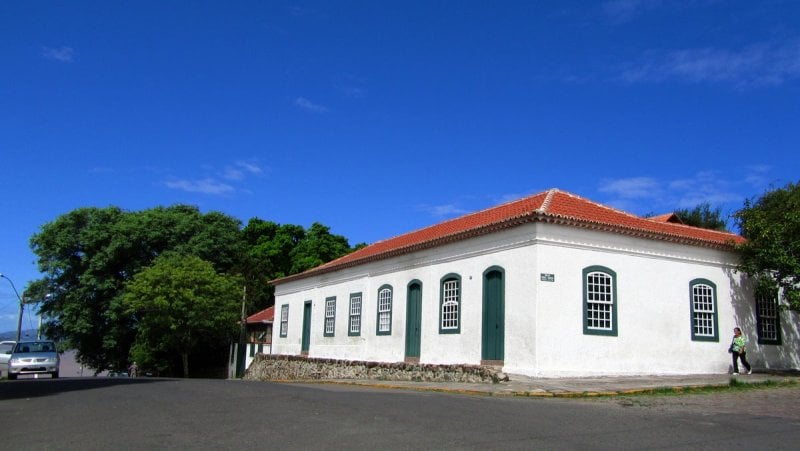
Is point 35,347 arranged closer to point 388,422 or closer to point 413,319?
point 413,319

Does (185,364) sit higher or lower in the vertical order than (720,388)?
lower

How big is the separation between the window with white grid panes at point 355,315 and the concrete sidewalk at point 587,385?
804 cm

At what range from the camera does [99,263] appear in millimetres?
38750

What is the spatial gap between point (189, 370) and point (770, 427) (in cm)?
3806

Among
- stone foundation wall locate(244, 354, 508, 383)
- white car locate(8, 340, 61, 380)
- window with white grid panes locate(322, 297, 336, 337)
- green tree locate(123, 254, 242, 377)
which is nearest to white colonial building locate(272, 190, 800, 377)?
stone foundation wall locate(244, 354, 508, 383)

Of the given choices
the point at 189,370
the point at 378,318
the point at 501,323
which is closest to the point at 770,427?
the point at 501,323

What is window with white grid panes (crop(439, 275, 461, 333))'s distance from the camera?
21.1m

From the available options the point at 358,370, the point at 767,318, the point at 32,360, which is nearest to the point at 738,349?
the point at 767,318

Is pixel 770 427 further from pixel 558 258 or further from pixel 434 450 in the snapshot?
pixel 558 258

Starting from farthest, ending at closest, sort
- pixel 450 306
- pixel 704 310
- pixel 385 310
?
Result: pixel 385 310, pixel 450 306, pixel 704 310

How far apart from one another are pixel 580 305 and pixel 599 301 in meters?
0.67

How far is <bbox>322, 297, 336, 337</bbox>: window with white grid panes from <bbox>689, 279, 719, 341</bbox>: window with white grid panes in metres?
14.8

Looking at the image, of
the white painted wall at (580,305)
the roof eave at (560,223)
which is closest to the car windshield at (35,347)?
the white painted wall at (580,305)

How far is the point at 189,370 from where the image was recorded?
42.3 metres
